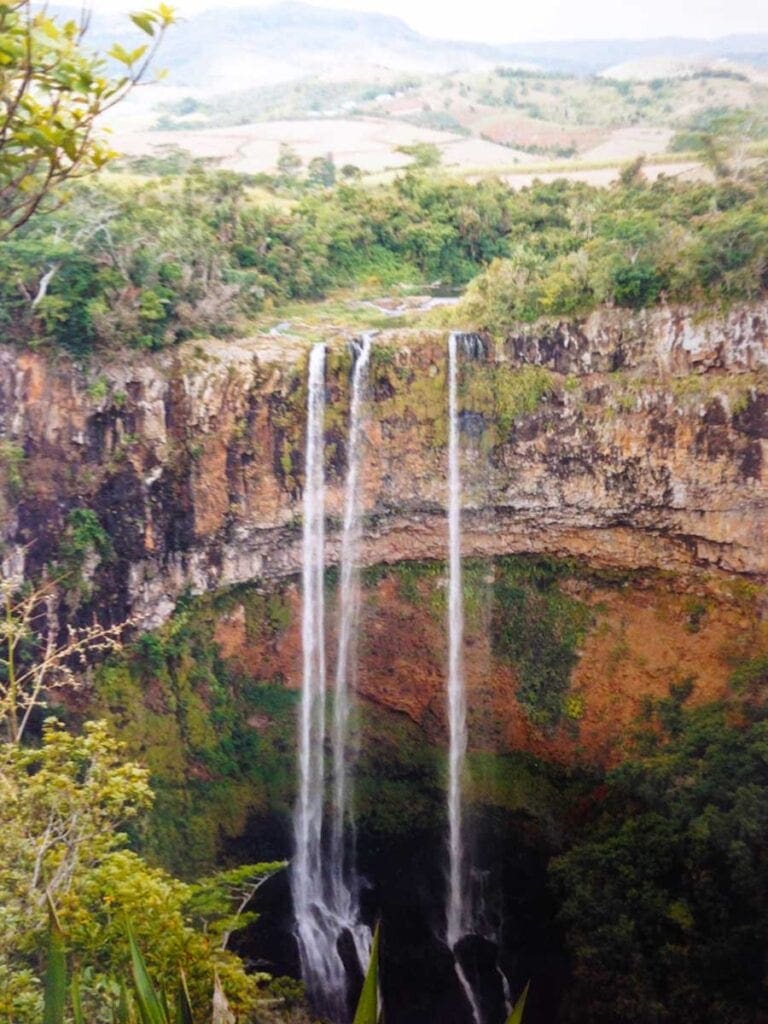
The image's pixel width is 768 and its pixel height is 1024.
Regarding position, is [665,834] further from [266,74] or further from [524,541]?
[266,74]

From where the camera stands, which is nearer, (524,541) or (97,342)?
(97,342)

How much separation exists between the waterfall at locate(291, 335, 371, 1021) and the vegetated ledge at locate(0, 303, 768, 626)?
0.58 feet

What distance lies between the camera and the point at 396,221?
14141 mm

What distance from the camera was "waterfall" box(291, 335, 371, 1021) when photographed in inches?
432

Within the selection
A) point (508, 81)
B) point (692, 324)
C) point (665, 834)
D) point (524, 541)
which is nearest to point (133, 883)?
point (665, 834)

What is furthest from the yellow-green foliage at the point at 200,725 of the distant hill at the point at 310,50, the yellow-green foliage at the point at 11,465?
the distant hill at the point at 310,50

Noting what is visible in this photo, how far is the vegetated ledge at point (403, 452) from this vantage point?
10.4 m

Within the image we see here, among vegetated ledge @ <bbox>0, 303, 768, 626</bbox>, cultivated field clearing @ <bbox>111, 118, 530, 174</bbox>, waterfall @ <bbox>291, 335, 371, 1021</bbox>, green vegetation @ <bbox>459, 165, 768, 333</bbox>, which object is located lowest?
waterfall @ <bbox>291, 335, 371, 1021</bbox>

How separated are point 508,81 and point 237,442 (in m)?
10.7

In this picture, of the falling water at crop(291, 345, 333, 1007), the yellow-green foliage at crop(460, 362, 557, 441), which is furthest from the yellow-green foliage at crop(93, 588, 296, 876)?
the yellow-green foliage at crop(460, 362, 557, 441)

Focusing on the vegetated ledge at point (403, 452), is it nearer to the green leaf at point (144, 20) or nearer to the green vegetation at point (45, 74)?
the green vegetation at point (45, 74)

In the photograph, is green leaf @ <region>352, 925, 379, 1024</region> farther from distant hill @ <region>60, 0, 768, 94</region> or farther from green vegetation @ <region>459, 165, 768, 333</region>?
distant hill @ <region>60, 0, 768, 94</region>

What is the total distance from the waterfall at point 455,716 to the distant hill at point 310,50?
7.92 meters

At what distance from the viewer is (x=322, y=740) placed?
12.2 meters
